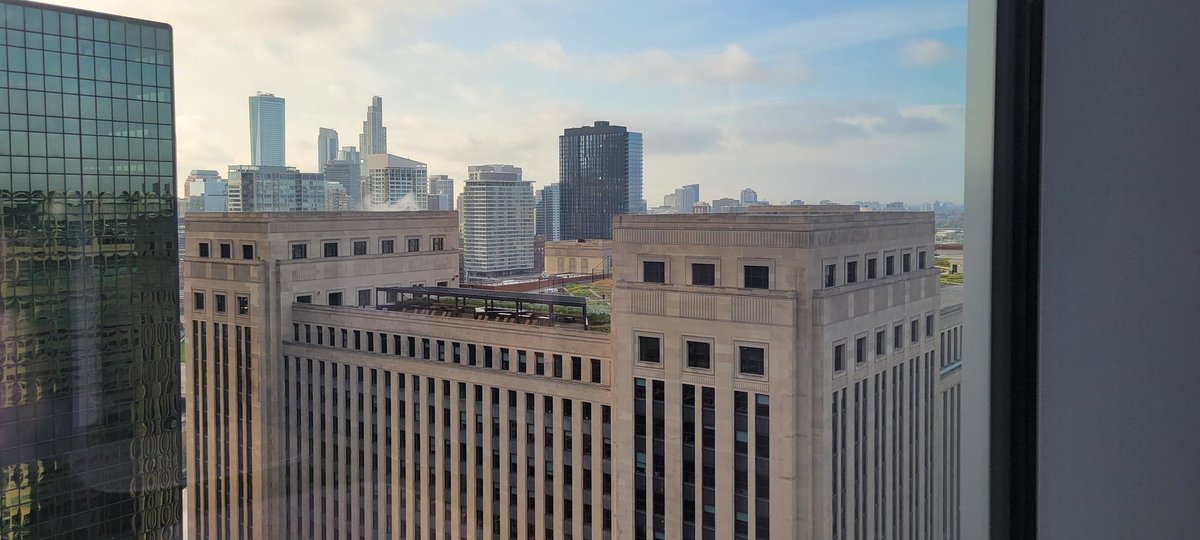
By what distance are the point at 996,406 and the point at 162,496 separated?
1.53m

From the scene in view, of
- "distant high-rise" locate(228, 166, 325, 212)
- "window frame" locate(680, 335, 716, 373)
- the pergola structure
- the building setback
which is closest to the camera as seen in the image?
"distant high-rise" locate(228, 166, 325, 212)

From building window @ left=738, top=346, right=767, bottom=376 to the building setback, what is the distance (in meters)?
0.01

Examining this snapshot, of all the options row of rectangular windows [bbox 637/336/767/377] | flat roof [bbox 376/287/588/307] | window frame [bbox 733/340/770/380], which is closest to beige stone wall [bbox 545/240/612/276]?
flat roof [bbox 376/287/588/307]

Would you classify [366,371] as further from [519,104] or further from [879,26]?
[879,26]

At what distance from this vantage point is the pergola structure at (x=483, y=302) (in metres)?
3.55

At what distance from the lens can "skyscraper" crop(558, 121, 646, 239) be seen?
111 inches

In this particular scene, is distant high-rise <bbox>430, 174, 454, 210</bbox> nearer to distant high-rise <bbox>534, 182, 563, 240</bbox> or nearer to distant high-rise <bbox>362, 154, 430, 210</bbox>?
distant high-rise <bbox>362, 154, 430, 210</bbox>

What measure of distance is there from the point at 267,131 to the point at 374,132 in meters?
0.50

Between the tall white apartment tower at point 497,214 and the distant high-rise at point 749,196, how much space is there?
0.80m

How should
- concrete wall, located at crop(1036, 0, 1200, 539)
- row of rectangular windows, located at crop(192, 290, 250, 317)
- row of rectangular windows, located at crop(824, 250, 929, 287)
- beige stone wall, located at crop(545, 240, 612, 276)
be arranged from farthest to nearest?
beige stone wall, located at crop(545, 240, 612, 276) → row of rectangular windows, located at crop(824, 250, 929, 287) → row of rectangular windows, located at crop(192, 290, 250, 317) → concrete wall, located at crop(1036, 0, 1200, 539)

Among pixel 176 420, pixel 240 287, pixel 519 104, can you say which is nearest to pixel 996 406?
pixel 176 420

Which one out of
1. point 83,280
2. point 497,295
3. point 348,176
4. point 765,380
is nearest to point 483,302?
point 497,295

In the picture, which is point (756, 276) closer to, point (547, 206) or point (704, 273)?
point (704, 273)

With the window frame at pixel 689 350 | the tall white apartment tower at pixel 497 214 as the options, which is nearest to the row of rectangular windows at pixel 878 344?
the window frame at pixel 689 350
